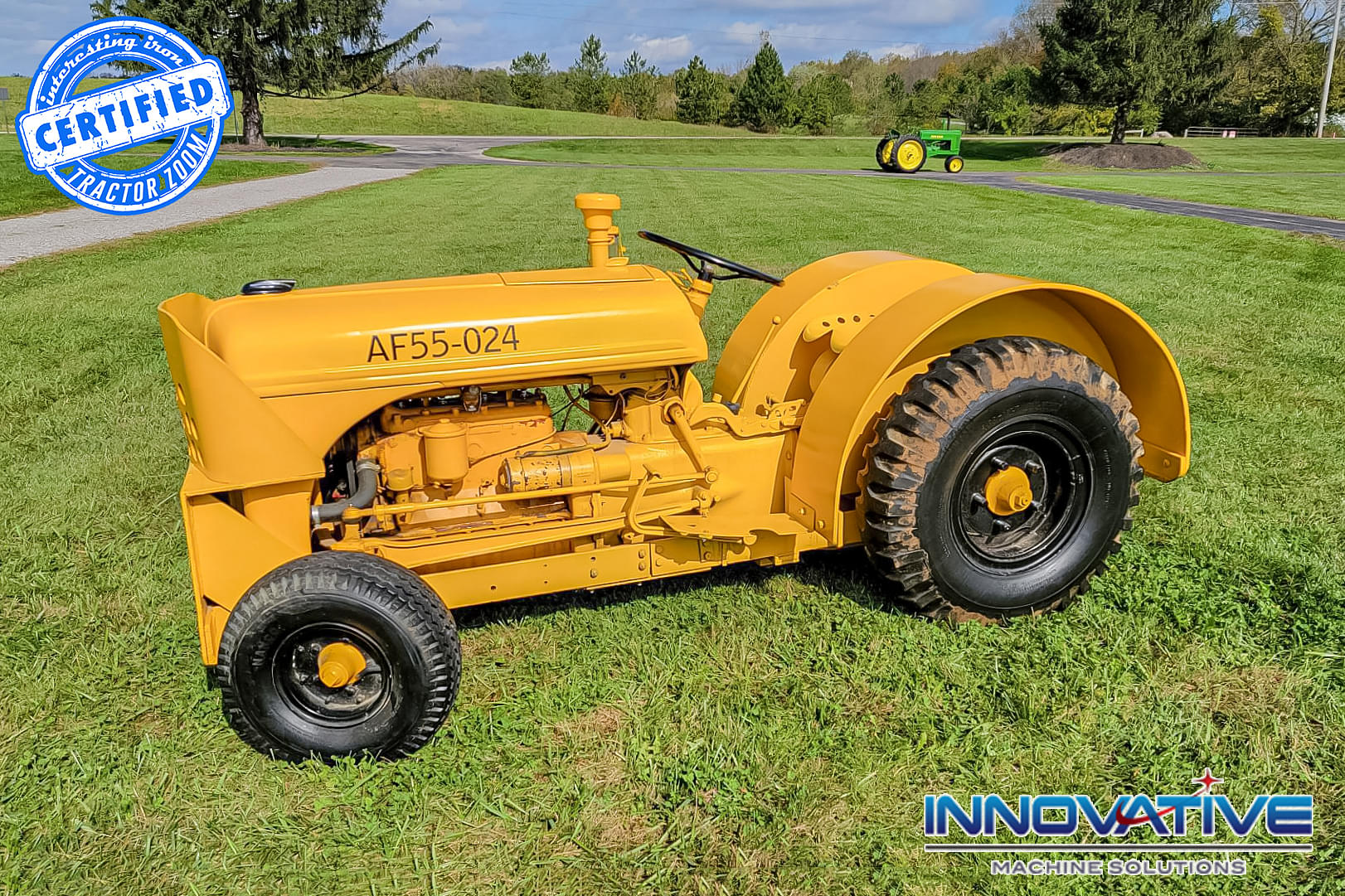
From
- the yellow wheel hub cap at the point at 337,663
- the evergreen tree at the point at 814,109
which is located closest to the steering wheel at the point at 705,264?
the yellow wheel hub cap at the point at 337,663

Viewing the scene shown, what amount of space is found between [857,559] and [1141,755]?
1.35 m

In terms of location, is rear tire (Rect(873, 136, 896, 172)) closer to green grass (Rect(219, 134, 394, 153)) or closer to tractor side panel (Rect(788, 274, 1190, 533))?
green grass (Rect(219, 134, 394, 153))

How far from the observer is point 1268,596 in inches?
132

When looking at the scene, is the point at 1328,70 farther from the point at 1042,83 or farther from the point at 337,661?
the point at 337,661

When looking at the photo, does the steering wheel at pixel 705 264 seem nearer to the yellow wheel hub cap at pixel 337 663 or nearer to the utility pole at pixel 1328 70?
the yellow wheel hub cap at pixel 337 663

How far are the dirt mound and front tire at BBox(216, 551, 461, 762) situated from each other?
32674mm

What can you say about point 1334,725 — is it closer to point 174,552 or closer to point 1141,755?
point 1141,755

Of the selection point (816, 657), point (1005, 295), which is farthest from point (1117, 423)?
point (816, 657)

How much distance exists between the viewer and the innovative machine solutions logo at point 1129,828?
2.29 m

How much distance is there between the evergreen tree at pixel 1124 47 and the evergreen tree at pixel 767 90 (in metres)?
27.0

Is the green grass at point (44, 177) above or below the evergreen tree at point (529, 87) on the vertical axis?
below

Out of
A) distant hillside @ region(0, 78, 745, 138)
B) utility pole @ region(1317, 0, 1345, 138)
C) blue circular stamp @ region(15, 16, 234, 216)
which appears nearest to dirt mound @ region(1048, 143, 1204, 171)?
utility pole @ region(1317, 0, 1345, 138)

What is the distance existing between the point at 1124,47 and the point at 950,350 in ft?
112

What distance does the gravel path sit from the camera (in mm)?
12375
